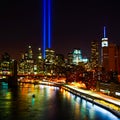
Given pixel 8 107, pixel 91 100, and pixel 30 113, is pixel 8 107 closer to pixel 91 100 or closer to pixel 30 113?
pixel 30 113

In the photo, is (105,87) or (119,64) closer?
(105,87)

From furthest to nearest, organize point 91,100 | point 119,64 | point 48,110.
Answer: point 119,64
point 91,100
point 48,110

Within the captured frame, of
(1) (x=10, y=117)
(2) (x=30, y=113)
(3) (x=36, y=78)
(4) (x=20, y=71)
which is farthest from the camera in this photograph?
→ (4) (x=20, y=71)

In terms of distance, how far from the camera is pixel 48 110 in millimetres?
28219

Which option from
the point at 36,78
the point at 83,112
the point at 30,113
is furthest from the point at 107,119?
the point at 36,78

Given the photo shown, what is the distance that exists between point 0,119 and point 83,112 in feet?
21.0

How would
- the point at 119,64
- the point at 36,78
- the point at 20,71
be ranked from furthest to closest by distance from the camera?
the point at 20,71, the point at 36,78, the point at 119,64

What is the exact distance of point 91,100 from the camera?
108ft

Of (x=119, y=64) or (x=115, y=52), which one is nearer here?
(x=119, y=64)

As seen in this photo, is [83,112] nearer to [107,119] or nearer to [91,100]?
[107,119]

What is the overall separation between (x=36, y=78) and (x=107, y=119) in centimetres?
6001

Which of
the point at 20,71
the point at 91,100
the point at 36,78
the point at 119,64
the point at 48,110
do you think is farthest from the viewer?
the point at 20,71

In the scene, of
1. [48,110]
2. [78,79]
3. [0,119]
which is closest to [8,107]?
[48,110]

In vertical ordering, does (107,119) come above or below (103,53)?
below
